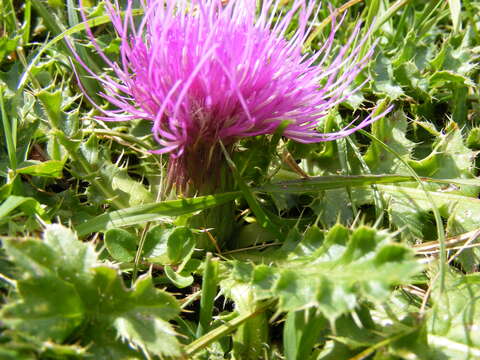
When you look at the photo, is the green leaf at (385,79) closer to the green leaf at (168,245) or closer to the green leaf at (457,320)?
the green leaf at (457,320)

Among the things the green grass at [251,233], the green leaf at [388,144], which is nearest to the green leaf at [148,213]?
the green grass at [251,233]

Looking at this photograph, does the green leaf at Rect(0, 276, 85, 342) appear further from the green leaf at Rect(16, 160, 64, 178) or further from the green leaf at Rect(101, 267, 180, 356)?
the green leaf at Rect(16, 160, 64, 178)

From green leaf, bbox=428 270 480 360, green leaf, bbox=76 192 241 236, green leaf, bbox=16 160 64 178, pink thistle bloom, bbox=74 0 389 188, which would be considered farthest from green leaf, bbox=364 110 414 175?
green leaf, bbox=16 160 64 178

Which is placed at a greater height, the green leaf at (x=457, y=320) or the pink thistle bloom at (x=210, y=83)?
the pink thistle bloom at (x=210, y=83)

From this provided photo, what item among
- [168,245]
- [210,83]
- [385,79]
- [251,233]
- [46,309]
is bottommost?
[251,233]

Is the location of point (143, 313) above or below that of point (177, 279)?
above

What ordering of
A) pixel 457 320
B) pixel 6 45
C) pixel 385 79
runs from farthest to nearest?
pixel 385 79, pixel 6 45, pixel 457 320

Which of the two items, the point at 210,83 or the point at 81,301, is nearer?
the point at 81,301

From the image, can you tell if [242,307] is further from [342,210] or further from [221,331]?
[342,210]

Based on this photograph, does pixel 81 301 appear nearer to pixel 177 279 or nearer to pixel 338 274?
pixel 177 279

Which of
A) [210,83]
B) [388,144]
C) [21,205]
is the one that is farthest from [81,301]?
[388,144]
